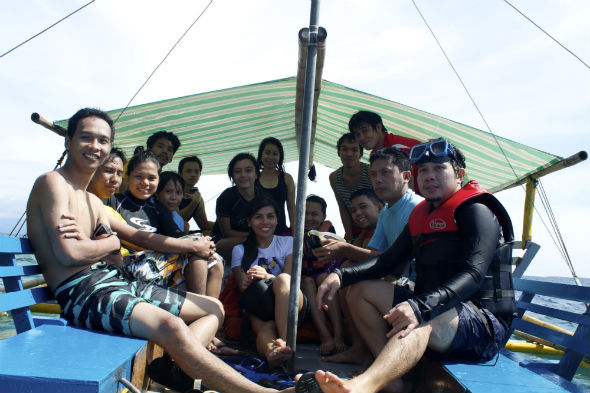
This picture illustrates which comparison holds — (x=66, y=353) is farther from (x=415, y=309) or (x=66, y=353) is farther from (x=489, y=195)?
(x=489, y=195)

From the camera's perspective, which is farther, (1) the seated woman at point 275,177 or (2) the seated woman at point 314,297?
(1) the seated woman at point 275,177

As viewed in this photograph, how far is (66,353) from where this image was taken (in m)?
1.79

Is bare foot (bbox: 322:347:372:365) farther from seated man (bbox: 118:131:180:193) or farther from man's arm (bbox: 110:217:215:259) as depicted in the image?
seated man (bbox: 118:131:180:193)

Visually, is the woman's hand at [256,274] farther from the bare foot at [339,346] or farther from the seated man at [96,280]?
the bare foot at [339,346]

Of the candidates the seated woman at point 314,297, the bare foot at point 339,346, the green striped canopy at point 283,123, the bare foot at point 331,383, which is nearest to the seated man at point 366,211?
the seated woman at point 314,297

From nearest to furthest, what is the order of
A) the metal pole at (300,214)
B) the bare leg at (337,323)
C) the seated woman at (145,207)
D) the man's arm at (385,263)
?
the metal pole at (300,214)
the man's arm at (385,263)
the bare leg at (337,323)
the seated woman at (145,207)

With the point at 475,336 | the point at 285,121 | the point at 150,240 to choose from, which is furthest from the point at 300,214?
the point at 285,121

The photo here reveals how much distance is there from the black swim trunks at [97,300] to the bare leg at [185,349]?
2.7 inches

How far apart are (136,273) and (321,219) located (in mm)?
2294

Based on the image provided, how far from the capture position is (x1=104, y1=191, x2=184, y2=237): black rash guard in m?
3.46

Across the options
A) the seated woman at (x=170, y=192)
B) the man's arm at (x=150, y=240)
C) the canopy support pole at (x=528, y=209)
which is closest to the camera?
the man's arm at (x=150, y=240)

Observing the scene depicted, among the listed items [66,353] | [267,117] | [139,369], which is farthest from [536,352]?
[66,353]

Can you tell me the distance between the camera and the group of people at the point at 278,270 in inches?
84.9

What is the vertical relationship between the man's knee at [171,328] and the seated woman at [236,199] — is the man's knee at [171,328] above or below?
below
